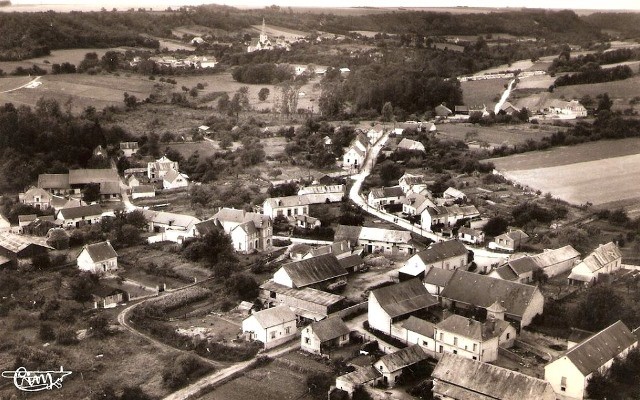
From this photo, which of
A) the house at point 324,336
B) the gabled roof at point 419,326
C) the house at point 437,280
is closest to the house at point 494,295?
the house at point 437,280

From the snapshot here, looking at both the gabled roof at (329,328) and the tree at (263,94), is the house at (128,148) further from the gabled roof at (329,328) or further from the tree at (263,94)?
the gabled roof at (329,328)

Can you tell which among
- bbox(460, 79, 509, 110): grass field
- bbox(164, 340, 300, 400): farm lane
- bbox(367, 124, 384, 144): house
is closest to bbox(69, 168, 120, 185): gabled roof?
bbox(367, 124, 384, 144): house

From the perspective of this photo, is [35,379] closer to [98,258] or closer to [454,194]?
[98,258]

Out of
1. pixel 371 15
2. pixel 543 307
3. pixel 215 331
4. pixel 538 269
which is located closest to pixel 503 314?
pixel 543 307

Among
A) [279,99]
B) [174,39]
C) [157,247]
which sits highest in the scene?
[174,39]

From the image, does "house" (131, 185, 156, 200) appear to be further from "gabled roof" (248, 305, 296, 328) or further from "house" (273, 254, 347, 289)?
"gabled roof" (248, 305, 296, 328)

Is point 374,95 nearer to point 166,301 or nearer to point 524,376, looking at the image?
point 166,301

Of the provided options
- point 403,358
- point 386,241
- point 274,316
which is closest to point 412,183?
point 386,241
